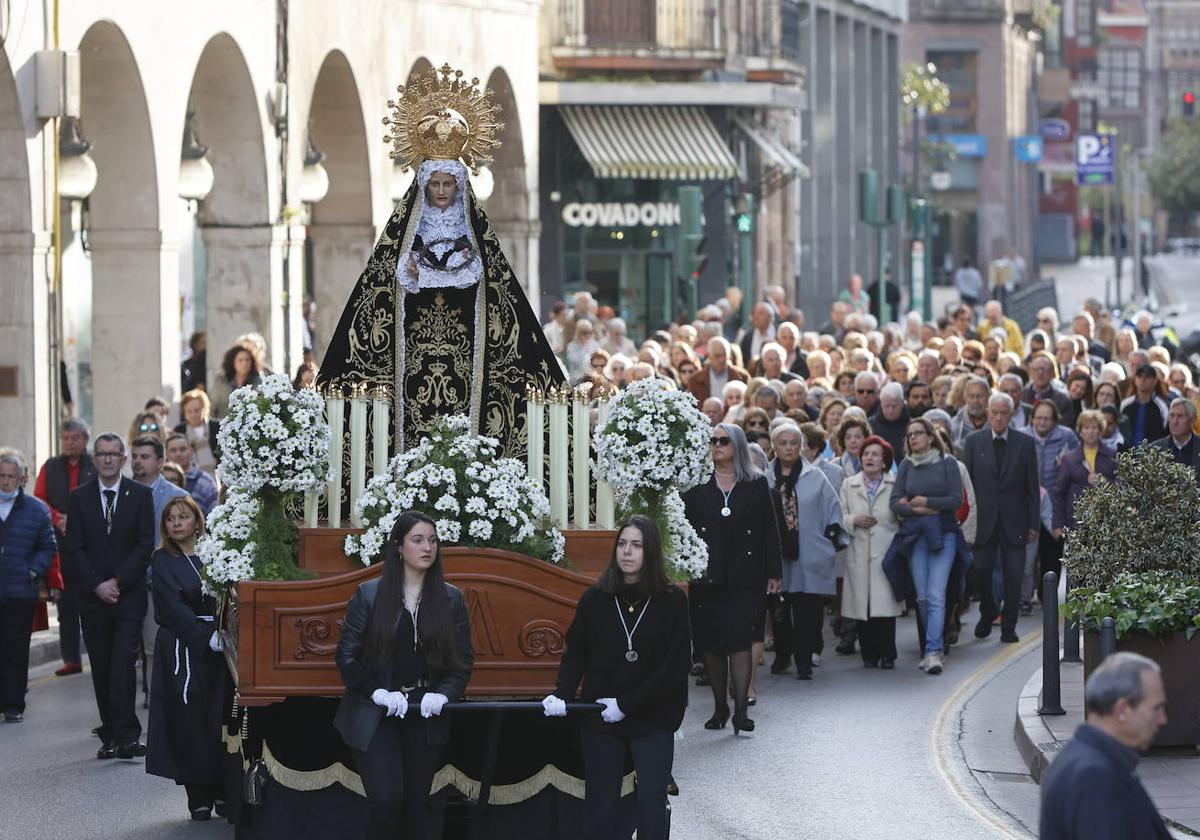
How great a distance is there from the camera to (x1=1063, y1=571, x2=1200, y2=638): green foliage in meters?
13.7

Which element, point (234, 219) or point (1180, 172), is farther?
point (1180, 172)

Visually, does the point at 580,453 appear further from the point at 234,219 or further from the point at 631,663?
the point at 234,219

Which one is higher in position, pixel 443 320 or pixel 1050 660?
pixel 443 320

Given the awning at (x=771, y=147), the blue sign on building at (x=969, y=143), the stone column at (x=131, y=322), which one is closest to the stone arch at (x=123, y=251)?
the stone column at (x=131, y=322)

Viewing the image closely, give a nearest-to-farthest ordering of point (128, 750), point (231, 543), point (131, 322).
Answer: point (231, 543)
point (128, 750)
point (131, 322)

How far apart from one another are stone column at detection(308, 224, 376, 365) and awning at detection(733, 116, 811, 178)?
15.0m

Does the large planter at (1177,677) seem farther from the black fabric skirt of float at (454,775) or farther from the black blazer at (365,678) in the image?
the black blazer at (365,678)

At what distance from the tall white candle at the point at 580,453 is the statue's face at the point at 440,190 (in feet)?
3.51

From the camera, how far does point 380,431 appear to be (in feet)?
40.1

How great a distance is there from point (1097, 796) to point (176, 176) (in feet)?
56.4

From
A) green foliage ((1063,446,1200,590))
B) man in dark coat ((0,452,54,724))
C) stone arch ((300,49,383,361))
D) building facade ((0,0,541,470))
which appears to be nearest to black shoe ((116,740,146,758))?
man in dark coat ((0,452,54,724))

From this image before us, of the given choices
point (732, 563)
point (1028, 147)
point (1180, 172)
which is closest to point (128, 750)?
point (732, 563)

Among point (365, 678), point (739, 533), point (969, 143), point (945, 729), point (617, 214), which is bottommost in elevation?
point (945, 729)

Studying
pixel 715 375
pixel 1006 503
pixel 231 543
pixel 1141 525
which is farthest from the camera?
pixel 715 375
